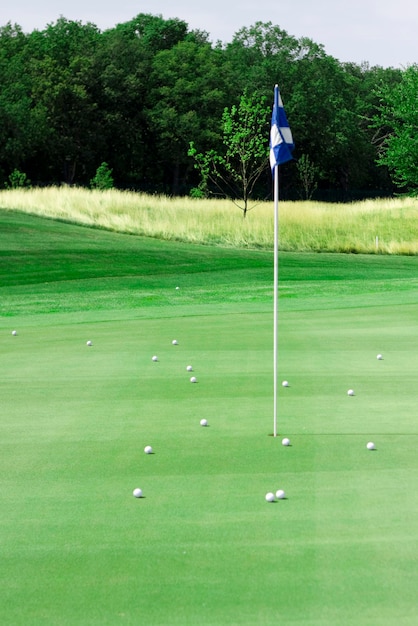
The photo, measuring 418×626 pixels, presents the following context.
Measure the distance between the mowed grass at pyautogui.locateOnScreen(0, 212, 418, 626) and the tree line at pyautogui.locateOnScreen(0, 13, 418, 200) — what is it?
62915 mm

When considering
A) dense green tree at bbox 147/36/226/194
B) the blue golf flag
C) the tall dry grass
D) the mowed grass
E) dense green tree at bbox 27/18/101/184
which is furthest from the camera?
dense green tree at bbox 147/36/226/194

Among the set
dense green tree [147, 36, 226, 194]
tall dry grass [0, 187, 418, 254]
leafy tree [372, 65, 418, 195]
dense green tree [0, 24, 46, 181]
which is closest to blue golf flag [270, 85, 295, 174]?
tall dry grass [0, 187, 418, 254]

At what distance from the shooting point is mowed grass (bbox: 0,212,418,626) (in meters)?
4.71

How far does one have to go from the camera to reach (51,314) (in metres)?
22.4

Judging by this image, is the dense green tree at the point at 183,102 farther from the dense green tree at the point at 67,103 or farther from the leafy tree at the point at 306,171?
the leafy tree at the point at 306,171

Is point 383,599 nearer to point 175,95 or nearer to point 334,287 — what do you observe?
point 334,287

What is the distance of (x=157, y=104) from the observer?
89938mm

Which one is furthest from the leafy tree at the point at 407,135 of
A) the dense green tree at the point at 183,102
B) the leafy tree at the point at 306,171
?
the dense green tree at the point at 183,102

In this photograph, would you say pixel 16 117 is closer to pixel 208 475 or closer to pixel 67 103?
pixel 67 103

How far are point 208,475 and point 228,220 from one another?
39222 mm

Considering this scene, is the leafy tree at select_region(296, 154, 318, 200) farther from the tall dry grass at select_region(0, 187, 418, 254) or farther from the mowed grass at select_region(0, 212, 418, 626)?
the mowed grass at select_region(0, 212, 418, 626)

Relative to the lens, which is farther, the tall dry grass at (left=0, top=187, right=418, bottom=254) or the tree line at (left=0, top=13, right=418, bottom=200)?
the tree line at (left=0, top=13, right=418, bottom=200)

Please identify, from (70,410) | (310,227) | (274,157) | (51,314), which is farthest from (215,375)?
(310,227)

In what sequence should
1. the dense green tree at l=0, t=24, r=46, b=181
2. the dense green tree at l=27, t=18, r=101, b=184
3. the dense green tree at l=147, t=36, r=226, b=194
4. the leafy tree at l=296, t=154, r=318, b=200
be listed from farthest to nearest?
the dense green tree at l=147, t=36, r=226, b=194, the leafy tree at l=296, t=154, r=318, b=200, the dense green tree at l=27, t=18, r=101, b=184, the dense green tree at l=0, t=24, r=46, b=181
